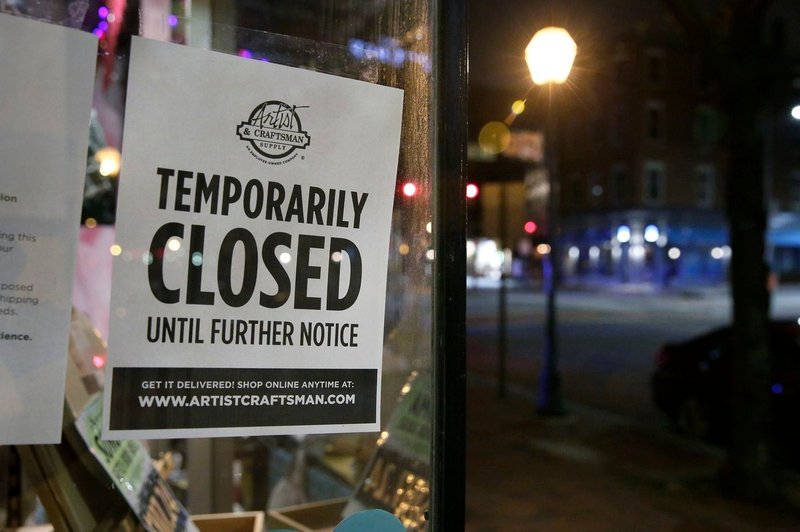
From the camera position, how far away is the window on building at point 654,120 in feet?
138

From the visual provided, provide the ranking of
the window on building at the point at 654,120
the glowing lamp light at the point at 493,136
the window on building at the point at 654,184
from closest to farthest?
the glowing lamp light at the point at 493,136, the window on building at the point at 654,120, the window on building at the point at 654,184

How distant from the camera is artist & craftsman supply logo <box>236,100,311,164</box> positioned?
1618 millimetres

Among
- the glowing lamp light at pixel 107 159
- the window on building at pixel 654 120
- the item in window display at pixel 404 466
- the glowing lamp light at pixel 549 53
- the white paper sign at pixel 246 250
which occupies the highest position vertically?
the window on building at pixel 654 120

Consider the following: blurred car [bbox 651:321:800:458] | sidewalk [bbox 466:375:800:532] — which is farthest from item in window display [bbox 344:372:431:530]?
blurred car [bbox 651:321:800:458]

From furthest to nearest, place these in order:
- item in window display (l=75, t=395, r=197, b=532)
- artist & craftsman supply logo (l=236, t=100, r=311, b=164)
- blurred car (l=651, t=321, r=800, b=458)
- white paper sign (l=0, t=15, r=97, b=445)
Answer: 1. blurred car (l=651, t=321, r=800, b=458)
2. item in window display (l=75, t=395, r=197, b=532)
3. artist & craftsman supply logo (l=236, t=100, r=311, b=164)
4. white paper sign (l=0, t=15, r=97, b=445)

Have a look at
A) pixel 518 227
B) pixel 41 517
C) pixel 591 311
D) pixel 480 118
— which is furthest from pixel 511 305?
pixel 41 517

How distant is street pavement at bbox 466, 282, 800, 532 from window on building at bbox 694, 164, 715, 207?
125 feet

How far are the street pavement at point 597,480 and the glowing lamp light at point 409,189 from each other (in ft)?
14.0

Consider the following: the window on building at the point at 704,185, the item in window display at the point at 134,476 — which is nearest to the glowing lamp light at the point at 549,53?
A: the item in window display at the point at 134,476

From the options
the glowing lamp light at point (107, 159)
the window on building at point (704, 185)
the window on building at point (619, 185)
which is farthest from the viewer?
the window on building at point (704, 185)

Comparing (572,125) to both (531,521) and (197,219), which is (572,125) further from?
(197,219)

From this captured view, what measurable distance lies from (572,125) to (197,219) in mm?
44754

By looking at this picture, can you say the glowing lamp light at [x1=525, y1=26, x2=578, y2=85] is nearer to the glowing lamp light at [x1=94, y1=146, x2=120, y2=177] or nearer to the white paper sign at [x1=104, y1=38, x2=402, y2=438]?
the glowing lamp light at [x1=94, y1=146, x2=120, y2=177]

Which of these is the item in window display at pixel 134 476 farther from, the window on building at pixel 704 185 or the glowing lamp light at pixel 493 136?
the window on building at pixel 704 185
